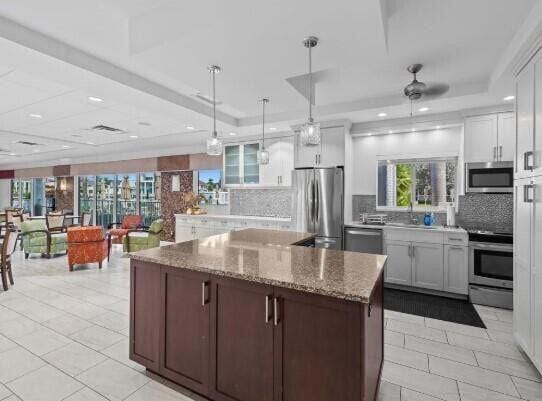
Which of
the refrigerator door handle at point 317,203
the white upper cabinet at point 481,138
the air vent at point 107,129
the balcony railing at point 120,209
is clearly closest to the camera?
the white upper cabinet at point 481,138

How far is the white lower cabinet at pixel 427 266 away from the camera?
402 centimetres

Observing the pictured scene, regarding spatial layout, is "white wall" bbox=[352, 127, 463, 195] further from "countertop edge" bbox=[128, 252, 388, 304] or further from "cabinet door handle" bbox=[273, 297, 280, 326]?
"cabinet door handle" bbox=[273, 297, 280, 326]

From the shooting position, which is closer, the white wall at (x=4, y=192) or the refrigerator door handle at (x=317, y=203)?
the refrigerator door handle at (x=317, y=203)

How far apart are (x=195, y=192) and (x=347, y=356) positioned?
264 inches

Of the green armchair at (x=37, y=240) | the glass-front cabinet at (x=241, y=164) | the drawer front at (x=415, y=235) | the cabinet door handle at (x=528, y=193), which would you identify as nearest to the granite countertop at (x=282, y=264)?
the cabinet door handle at (x=528, y=193)

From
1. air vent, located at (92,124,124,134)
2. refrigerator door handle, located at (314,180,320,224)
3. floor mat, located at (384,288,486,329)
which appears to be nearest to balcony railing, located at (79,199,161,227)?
air vent, located at (92,124,124,134)

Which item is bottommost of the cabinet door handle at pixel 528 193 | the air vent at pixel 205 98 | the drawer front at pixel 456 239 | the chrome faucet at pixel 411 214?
the drawer front at pixel 456 239

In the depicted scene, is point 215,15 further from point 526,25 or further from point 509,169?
point 509,169

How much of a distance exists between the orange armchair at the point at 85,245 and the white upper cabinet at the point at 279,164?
10.7 feet

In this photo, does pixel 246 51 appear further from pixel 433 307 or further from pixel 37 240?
pixel 37 240

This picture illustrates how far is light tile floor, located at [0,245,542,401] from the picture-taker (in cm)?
210

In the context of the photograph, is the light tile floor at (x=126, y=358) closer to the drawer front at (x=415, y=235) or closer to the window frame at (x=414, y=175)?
the drawer front at (x=415, y=235)

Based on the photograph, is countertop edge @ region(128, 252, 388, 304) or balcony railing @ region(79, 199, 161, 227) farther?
balcony railing @ region(79, 199, 161, 227)

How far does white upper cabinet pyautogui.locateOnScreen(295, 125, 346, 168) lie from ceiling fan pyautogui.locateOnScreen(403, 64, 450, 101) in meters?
1.37
